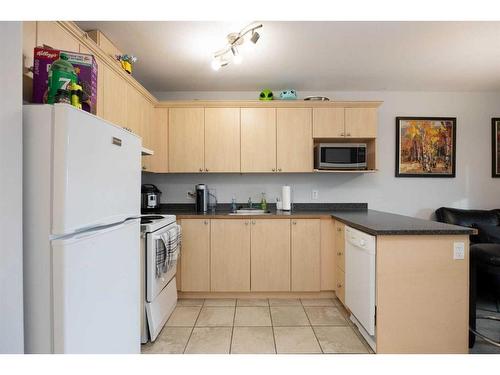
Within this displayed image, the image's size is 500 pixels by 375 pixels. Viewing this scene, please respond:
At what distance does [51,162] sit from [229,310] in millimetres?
2147

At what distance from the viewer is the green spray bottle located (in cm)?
106

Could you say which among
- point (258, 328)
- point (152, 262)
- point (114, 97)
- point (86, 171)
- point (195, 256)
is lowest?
point (258, 328)

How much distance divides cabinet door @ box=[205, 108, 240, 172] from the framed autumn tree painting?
2133 mm

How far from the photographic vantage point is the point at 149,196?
2.90 m

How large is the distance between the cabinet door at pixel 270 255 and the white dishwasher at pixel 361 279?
0.68 meters

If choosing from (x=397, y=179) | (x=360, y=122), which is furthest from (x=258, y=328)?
(x=397, y=179)

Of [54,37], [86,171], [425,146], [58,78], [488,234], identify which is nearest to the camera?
[86,171]

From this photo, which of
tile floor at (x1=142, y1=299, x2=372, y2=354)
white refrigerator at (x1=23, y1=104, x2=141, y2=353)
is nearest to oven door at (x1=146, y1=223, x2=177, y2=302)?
tile floor at (x1=142, y1=299, x2=372, y2=354)

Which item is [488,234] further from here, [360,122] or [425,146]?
[360,122]

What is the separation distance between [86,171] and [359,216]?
236 cm

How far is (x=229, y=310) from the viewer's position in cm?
248

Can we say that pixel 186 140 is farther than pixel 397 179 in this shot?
No

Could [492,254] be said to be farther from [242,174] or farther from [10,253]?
[10,253]
